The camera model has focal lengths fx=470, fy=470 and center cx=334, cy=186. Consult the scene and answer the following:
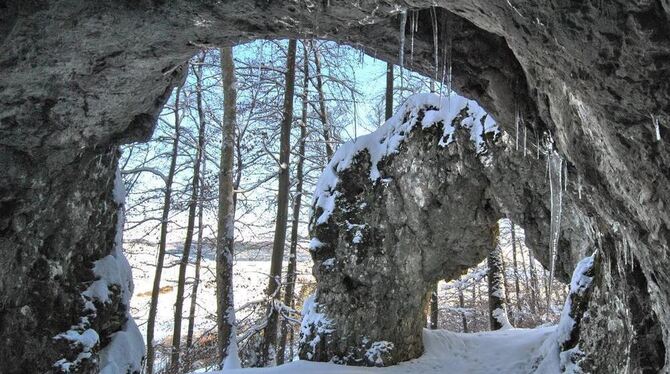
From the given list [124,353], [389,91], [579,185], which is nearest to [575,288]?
[579,185]

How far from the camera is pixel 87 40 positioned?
4.13 metres

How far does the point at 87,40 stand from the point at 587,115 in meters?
4.02

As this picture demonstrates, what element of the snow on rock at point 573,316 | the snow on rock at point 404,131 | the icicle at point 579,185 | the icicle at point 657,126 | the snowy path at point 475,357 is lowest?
the snowy path at point 475,357

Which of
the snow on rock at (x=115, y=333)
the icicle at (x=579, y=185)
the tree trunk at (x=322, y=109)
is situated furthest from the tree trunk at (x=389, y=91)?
the icicle at (x=579, y=185)

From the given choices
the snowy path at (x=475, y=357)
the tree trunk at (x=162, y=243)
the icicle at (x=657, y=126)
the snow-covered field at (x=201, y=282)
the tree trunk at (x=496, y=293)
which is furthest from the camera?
the snow-covered field at (x=201, y=282)

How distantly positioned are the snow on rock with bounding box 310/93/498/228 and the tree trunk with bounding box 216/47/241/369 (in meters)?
2.51

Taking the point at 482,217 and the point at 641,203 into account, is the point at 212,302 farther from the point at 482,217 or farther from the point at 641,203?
the point at 641,203

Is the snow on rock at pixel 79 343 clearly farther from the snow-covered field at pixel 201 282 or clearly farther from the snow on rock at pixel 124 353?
the snow-covered field at pixel 201 282

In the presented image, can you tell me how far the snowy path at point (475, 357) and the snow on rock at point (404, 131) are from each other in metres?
3.30

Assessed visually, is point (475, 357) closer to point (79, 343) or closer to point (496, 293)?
point (496, 293)

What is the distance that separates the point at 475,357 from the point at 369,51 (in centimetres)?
763

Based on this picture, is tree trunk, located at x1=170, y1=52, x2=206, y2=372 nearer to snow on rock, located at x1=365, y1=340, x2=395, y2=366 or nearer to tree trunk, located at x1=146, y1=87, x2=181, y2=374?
tree trunk, located at x1=146, y1=87, x2=181, y2=374

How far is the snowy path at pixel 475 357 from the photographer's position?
7.82 meters

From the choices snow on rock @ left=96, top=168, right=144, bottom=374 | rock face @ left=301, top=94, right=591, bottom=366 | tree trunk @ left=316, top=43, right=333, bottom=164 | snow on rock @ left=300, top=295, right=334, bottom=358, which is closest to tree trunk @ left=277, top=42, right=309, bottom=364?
tree trunk @ left=316, top=43, right=333, bottom=164
